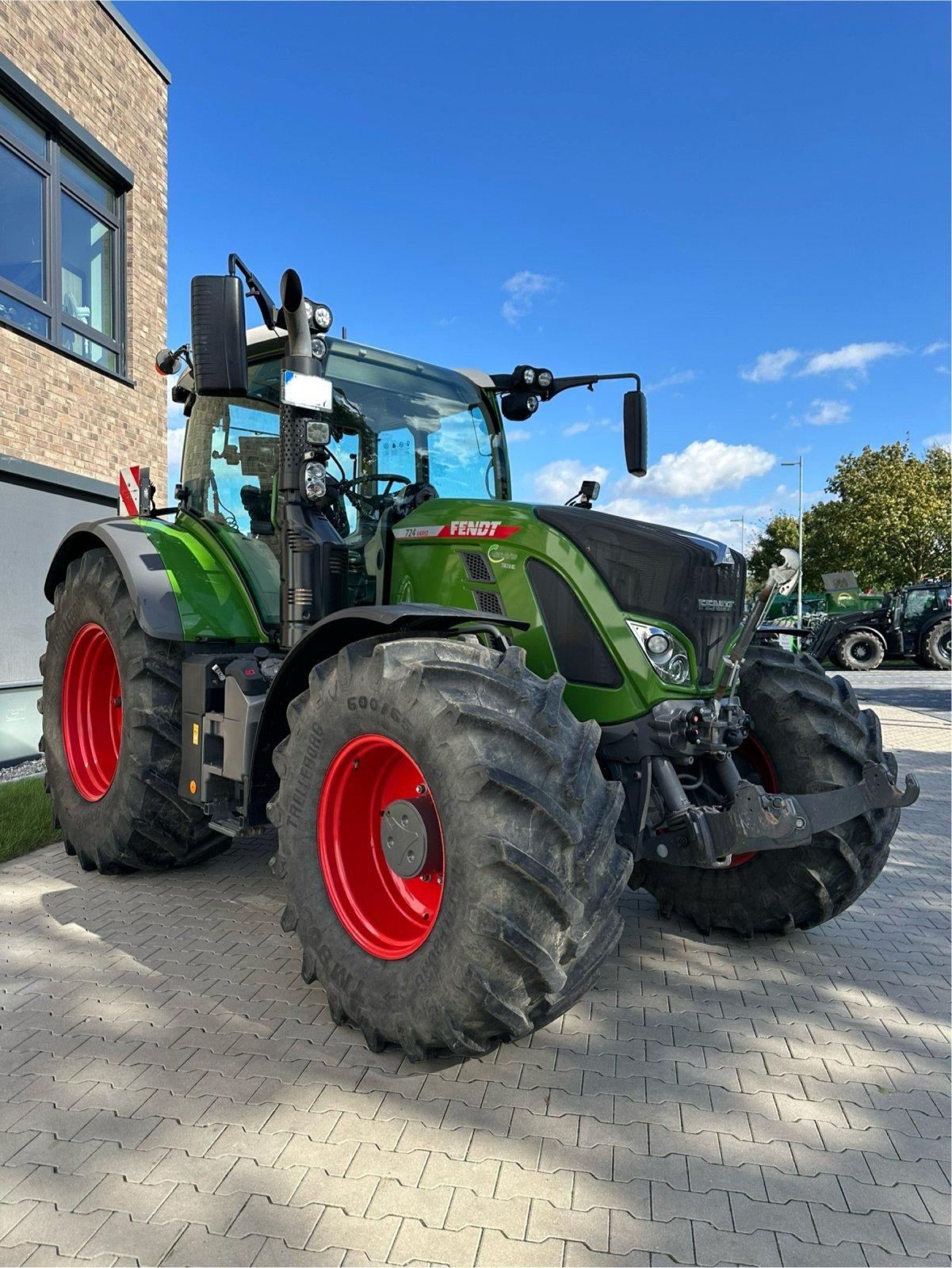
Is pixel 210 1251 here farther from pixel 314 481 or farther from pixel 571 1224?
pixel 314 481

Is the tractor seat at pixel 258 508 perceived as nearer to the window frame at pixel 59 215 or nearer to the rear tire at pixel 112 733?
the rear tire at pixel 112 733

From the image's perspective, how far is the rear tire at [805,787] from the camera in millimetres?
3430

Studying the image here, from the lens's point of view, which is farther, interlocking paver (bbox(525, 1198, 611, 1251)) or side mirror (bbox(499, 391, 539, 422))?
side mirror (bbox(499, 391, 539, 422))

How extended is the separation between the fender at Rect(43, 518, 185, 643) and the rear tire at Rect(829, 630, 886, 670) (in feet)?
60.4

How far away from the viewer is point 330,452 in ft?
12.7

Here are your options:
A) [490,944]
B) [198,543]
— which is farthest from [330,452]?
[490,944]

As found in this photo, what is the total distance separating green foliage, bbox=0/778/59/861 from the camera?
16.3 feet

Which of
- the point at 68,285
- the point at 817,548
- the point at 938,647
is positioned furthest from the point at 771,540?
the point at 68,285

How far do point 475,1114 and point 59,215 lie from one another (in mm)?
9271

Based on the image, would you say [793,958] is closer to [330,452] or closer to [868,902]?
[868,902]

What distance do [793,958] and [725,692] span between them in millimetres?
1257

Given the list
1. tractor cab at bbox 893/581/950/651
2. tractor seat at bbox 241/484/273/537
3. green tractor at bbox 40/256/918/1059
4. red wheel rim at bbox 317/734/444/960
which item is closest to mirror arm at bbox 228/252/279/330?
green tractor at bbox 40/256/918/1059

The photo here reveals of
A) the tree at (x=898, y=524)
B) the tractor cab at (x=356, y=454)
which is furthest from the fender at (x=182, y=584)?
the tree at (x=898, y=524)

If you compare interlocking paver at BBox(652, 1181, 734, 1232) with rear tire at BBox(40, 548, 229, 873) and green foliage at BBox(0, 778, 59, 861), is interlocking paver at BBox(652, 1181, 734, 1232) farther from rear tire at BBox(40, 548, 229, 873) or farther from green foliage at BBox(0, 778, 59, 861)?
green foliage at BBox(0, 778, 59, 861)
